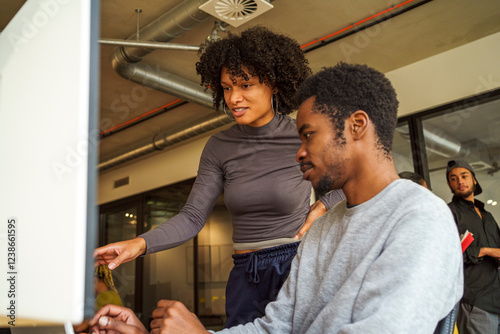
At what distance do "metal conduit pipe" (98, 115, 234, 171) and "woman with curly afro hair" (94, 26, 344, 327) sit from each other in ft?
13.4

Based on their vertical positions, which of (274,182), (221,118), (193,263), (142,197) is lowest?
(193,263)

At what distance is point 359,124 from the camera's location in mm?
930

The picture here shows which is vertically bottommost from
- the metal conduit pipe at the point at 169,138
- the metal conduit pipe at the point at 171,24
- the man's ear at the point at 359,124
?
the man's ear at the point at 359,124

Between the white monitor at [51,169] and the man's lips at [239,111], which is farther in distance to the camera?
the man's lips at [239,111]

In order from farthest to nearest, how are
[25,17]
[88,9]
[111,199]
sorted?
[111,199] < [25,17] < [88,9]

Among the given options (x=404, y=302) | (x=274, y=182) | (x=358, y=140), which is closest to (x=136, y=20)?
(x=274, y=182)

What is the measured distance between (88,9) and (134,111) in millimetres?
5738

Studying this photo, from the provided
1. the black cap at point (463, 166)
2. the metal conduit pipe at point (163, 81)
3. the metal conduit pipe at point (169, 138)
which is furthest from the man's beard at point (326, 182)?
the metal conduit pipe at point (169, 138)

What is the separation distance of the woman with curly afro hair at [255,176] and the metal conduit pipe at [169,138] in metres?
4.07

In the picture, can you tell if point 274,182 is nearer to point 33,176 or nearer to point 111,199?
point 33,176

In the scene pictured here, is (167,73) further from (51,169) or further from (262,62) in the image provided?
(51,169)

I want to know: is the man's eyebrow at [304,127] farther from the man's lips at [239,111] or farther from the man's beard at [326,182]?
the man's lips at [239,111]

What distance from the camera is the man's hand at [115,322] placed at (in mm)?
816

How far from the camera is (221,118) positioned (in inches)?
228
